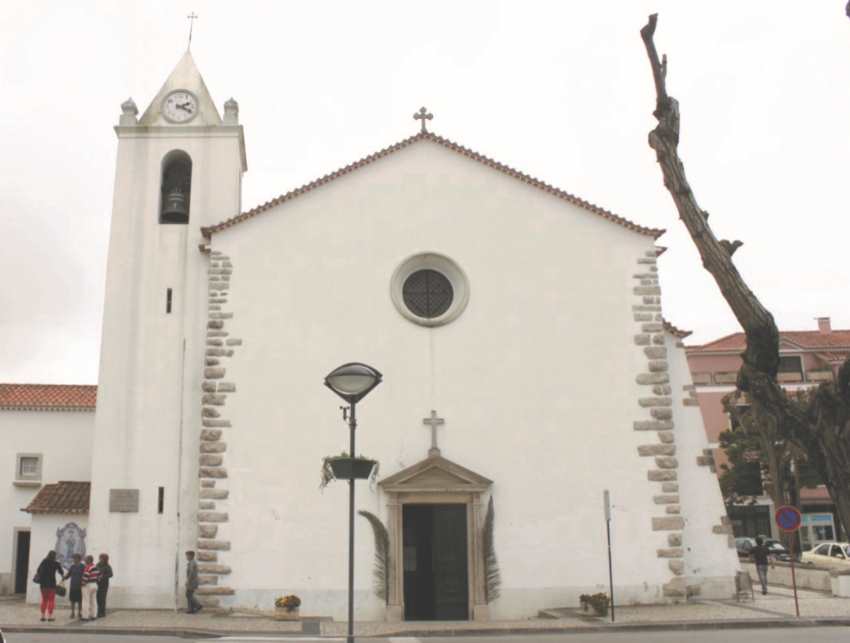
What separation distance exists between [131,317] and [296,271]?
365 centimetres

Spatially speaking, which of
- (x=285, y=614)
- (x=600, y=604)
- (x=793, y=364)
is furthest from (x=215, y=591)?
(x=793, y=364)

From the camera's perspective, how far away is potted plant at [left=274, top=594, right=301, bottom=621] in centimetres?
1545

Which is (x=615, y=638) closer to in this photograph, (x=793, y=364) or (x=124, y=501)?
(x=124, y=501)

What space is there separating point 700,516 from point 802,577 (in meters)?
7.05

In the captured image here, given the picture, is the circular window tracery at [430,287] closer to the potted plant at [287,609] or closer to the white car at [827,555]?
the potted plant at [287,609]

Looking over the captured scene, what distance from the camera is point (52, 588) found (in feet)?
52.0

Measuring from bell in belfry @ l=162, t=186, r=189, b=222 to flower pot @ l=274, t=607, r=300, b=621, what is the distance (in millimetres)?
8609

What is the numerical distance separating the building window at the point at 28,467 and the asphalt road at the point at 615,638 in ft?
35.5

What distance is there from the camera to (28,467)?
2378cm

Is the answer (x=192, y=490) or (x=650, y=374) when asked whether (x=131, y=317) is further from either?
(x=650, y=374)

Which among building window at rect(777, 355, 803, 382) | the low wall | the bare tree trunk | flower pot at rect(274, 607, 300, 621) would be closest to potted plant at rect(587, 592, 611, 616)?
flower pot at rect(274, 607, 300, 621)

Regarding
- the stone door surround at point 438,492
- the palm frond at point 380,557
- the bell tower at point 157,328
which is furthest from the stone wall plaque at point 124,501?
the stone door surround at point 438,492

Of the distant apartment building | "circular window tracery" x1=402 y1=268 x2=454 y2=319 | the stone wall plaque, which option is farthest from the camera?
the distant apartment building

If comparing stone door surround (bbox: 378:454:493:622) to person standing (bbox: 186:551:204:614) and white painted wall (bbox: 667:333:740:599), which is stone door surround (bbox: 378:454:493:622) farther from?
white painted wall (bbox: 667:333:740:599)
